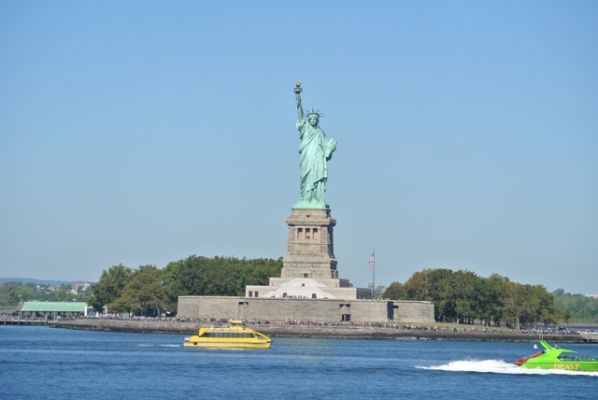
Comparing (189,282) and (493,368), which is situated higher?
(189,282)

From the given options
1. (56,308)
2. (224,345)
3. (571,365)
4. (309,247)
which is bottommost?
(571,365)

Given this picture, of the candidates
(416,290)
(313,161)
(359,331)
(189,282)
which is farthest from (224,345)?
(416,290)

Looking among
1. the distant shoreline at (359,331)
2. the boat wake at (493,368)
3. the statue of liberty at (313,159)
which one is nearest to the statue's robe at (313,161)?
the statue of liberty at (313,159)

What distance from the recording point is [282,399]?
6178 cm

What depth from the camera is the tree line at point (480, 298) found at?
416 ft

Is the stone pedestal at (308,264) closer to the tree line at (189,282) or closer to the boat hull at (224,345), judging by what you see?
the tree line at (189,282)

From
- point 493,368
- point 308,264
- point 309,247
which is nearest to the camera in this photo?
point 493,368

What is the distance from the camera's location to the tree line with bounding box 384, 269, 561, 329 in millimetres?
126812

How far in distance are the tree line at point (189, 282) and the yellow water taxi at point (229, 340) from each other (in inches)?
1244

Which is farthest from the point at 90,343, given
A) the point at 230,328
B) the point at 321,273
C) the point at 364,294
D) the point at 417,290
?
the point at 417,290

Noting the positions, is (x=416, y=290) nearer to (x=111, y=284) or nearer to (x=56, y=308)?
(x=111, y=284)

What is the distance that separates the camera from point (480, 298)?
12650 cm

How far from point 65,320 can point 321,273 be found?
30418 millimetres

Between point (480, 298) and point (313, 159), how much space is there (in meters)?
19.3
